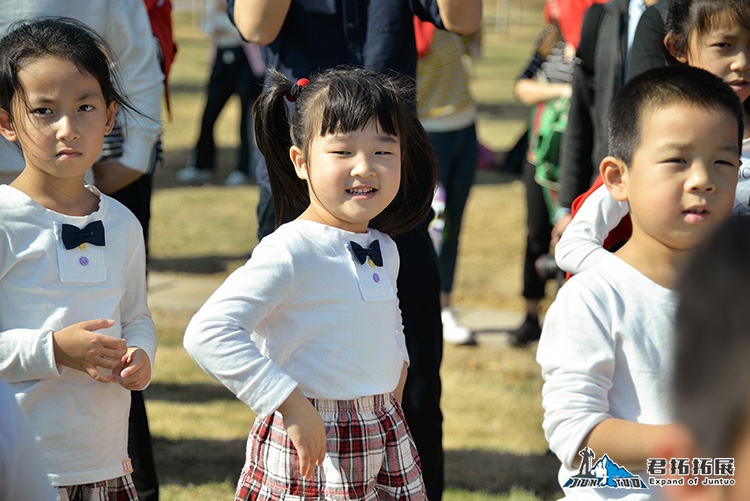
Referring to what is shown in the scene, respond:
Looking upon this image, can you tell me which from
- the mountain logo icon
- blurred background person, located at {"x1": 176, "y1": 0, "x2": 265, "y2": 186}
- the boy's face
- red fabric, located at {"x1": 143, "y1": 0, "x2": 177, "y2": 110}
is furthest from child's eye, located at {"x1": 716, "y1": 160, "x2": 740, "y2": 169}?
blurred background person, located at {"x1": 176, "y1": 0, "x2": 265, "y2": 186}

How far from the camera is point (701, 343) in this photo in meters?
1.10

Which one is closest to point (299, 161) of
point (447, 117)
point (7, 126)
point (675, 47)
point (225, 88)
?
point (7, 126)

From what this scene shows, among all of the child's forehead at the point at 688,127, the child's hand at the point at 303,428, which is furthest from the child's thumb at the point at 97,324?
the child's forehead at the point at 688,127

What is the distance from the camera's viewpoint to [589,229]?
262 centimetres

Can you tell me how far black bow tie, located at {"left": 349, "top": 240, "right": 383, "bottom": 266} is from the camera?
2.31 metres

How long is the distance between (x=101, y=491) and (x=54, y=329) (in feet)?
1.30

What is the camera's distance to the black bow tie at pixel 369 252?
231 cm

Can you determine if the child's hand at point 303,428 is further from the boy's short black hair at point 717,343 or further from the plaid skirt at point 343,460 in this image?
the boy's short black hair at point 717,343

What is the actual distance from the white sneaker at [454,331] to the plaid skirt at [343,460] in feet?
10.5

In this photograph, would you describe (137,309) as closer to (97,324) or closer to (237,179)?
(97,324)

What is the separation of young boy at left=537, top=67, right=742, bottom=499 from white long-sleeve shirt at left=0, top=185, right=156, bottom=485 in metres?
1.04

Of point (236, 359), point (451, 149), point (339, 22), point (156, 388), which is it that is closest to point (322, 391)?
point (236, 359)

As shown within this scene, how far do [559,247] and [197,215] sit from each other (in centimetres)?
619

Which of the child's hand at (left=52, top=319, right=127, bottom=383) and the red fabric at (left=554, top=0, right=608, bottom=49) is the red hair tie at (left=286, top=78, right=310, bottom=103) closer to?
the child's hand at (left=52, top=319, right=127, bottom=383)
